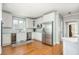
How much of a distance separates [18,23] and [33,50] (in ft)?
1.65

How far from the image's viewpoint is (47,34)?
1.36 meters

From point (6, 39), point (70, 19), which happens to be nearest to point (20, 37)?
point (6, 39)

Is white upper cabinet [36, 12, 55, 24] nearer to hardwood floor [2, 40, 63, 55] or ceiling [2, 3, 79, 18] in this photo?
ceiling [2, 3, 79, 18]

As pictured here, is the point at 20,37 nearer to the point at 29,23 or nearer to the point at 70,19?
the point at 29,23

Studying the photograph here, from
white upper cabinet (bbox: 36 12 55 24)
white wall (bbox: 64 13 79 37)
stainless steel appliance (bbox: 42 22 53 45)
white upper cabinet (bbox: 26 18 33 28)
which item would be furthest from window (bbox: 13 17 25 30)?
white wall (bbox: 64 13 79 37)

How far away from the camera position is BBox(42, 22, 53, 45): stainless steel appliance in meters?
1.33

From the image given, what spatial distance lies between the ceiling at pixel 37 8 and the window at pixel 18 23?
0.08 meters

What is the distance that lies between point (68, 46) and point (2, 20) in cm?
113

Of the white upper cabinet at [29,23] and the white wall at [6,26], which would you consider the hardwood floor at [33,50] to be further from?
the white upper cabinet at [29,23]

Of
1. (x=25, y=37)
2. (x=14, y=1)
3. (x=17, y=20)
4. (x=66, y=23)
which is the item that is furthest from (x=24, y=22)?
(x=66, y=23)

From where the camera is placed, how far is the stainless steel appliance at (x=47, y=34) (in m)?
1.33

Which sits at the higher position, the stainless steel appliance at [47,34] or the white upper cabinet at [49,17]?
the white upper cabinet at [49,17]

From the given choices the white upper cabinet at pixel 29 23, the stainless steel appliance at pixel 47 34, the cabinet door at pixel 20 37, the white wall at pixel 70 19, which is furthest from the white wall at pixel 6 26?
the white wall at pixel 70 19

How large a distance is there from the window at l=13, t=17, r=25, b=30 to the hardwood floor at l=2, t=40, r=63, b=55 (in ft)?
0.99
